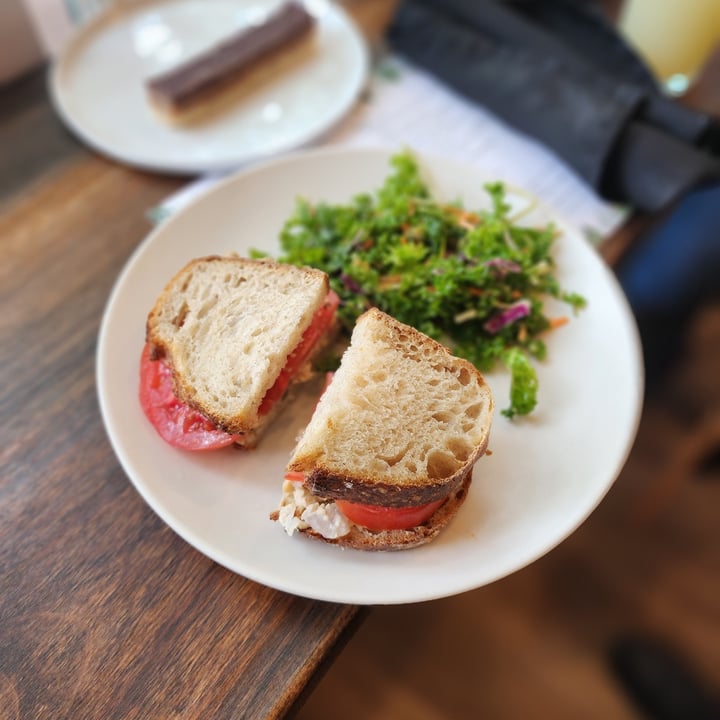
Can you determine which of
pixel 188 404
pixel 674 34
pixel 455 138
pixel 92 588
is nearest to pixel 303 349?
pixel 188 404

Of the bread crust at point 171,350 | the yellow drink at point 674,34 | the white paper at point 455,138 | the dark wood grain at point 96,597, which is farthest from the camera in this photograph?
the yellow drink at point 674,34

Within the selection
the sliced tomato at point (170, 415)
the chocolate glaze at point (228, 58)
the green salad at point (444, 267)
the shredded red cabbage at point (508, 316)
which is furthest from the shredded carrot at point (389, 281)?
the chocolate glaze at point (228, 58)

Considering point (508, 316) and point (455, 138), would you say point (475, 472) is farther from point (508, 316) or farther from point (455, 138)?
point (455, 138)

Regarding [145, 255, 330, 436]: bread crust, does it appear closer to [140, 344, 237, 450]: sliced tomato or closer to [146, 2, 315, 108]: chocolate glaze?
[140, 344, 237, 450]: sliced tomato

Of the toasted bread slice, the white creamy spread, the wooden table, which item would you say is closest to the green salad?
the toasted bread slice

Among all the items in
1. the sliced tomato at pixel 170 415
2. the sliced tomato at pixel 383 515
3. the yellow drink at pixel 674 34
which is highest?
the yellow drink at pixel 674 34

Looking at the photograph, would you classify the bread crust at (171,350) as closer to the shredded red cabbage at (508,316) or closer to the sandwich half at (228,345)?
the sandwich half at (228,345)

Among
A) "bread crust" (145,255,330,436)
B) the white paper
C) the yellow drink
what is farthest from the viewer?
the yellow drink
